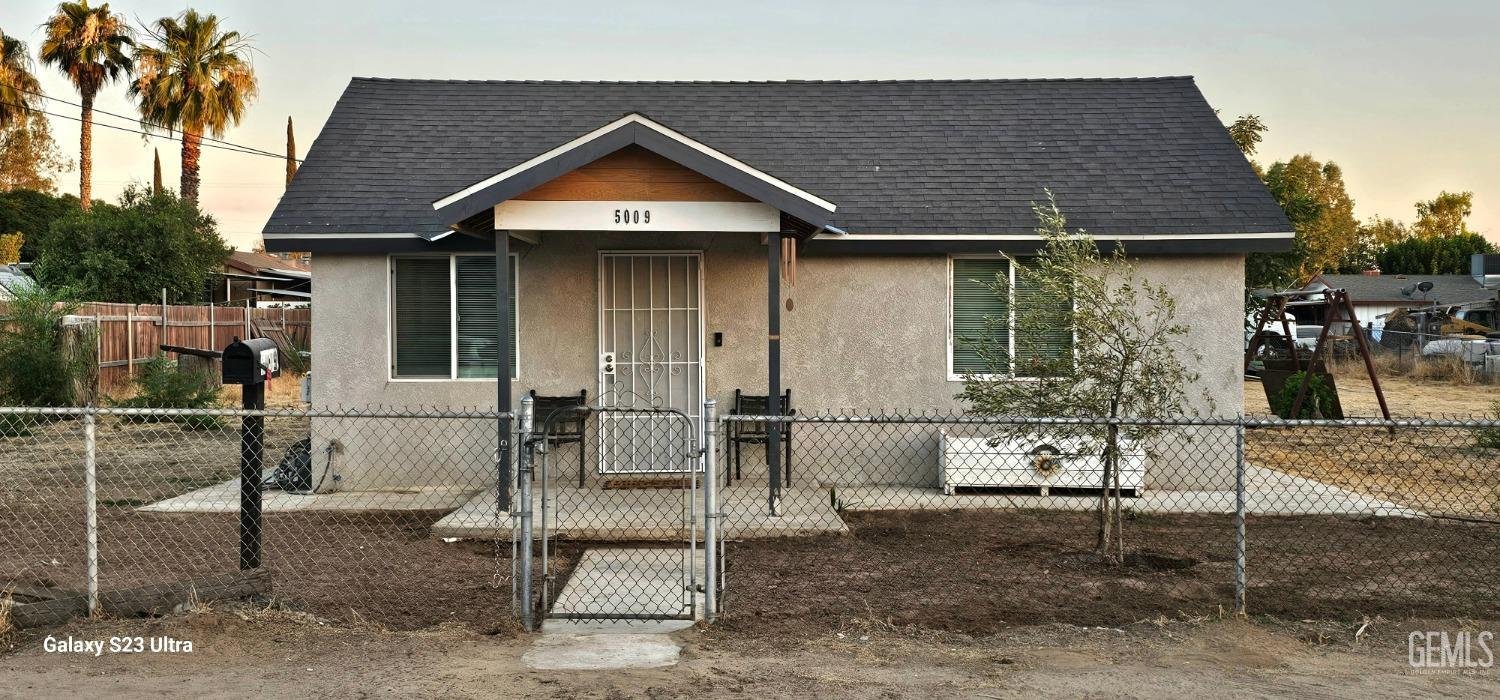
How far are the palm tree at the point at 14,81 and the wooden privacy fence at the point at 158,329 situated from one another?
11421 mm

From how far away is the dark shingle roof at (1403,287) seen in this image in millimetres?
47750

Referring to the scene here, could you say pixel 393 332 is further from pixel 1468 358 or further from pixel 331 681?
pixel 1468 358

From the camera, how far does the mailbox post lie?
680 cm

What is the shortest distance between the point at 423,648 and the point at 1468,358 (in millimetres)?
28829

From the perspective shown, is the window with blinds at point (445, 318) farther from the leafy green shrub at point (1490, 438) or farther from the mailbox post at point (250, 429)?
the leafy green shrub at point (1490, 438)

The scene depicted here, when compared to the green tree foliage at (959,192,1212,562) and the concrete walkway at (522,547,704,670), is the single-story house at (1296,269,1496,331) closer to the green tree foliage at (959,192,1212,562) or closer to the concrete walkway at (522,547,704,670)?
the green tree foliage at (959,192,1212,562)

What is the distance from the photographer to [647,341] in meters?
11.7

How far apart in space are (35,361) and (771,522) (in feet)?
45.1

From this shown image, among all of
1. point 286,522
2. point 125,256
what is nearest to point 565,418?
point 286,522

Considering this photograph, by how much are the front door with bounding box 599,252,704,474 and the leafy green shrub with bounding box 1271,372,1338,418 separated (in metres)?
8.71

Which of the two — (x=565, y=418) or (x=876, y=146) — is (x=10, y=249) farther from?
(x=876, y=146)

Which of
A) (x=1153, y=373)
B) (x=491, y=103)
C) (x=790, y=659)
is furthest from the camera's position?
(x=491, y=103)

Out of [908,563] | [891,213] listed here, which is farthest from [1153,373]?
[891,213]

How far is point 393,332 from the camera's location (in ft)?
38.0
